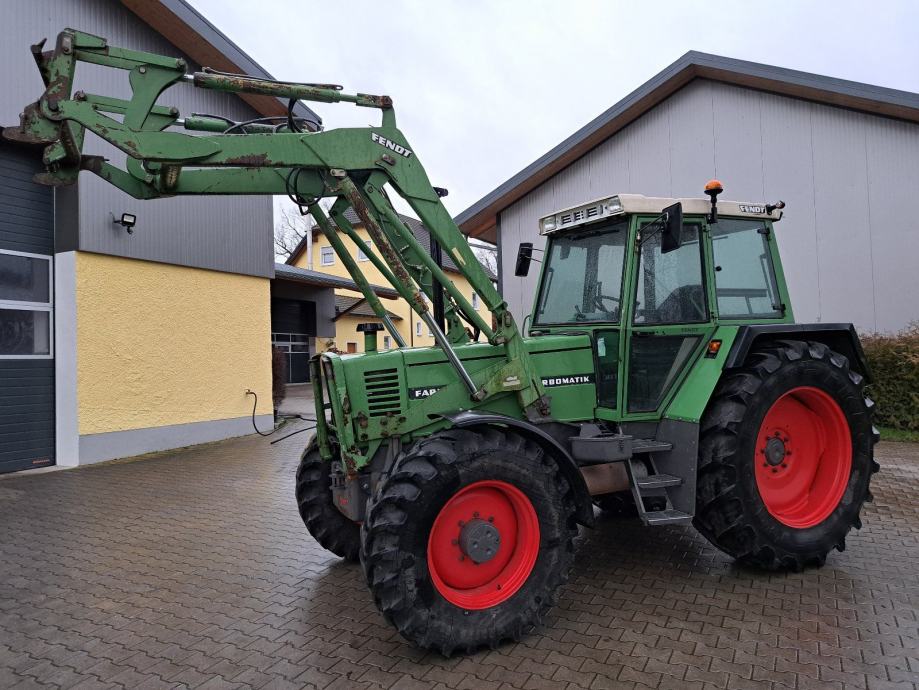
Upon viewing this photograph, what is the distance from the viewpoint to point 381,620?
3488 mm

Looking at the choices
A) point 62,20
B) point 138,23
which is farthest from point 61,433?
point 138,23

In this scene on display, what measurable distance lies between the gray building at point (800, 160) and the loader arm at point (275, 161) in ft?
28.0

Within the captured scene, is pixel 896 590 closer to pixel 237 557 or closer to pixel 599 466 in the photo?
pixel 599 466

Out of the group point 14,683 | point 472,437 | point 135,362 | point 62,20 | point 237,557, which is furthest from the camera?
point 135,362

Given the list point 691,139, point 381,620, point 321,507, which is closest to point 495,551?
point 381,620

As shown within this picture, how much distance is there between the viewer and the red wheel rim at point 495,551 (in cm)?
316

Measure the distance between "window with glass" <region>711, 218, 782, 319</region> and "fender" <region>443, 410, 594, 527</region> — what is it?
167 cm

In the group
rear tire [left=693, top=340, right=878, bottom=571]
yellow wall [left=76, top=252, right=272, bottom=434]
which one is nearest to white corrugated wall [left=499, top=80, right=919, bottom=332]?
yellow wall [left=76, top=252, right=272, bottom=434]

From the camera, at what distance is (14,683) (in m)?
2.96

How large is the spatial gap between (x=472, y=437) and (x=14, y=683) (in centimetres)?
253

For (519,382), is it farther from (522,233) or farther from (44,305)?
(522,233)

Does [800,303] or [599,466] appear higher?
[800,303]

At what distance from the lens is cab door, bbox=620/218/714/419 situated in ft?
13.3

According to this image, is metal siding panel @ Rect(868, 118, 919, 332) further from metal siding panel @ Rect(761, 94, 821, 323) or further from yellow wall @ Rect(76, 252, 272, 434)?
yellow wall @ Rect(76, 252, 272, 434)
